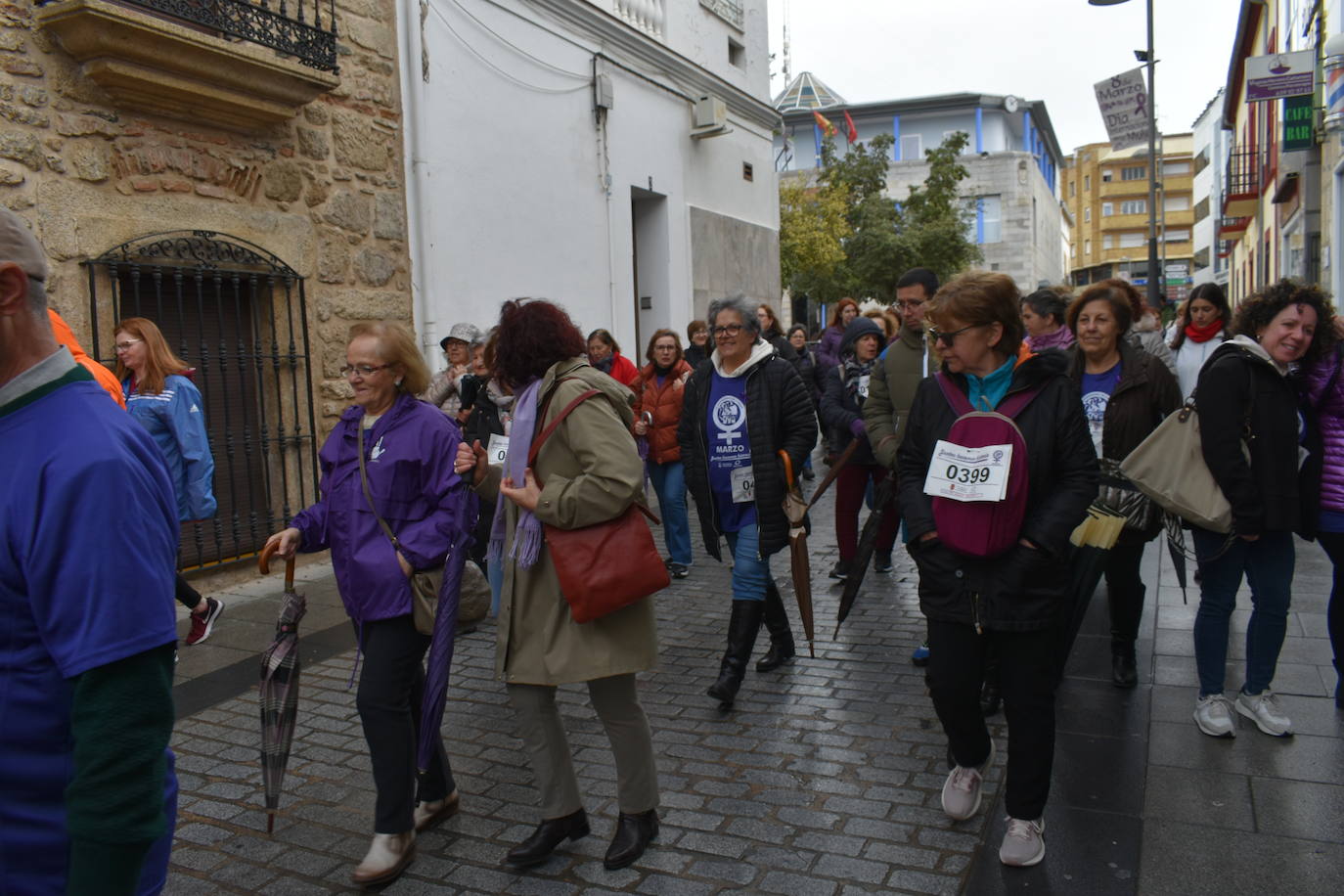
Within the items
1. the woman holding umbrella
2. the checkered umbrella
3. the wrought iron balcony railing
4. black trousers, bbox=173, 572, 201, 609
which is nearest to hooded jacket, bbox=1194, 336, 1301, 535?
the woman holding umbrella

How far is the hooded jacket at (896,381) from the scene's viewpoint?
570 cm

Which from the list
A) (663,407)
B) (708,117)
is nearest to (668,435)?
(663,407)

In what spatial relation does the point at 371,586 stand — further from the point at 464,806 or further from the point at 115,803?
the point at 115,803

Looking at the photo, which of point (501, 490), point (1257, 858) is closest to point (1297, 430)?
point (1257, 858)

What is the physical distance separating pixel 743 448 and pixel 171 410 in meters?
3.20

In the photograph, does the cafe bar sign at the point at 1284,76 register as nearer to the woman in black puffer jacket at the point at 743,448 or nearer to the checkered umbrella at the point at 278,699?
the woman in black puffer jacket at the point at 743,448

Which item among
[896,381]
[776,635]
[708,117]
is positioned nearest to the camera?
[776,635]

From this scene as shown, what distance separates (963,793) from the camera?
3.57 meters

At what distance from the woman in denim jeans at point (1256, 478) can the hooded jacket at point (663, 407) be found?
402 cm

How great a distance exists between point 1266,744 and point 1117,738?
558mm

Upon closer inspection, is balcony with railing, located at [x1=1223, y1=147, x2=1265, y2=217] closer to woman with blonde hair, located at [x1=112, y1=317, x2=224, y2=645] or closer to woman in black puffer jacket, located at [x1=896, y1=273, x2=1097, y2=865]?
woman in black puffer jacket, located at [x1=896, y1=273, x2=1097, y2=865]

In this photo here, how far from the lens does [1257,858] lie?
3270mm

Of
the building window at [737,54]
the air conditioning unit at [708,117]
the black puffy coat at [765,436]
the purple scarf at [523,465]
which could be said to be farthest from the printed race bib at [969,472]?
the building window at [737,54]

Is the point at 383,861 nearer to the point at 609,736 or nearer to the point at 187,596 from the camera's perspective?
the point at 609,736
